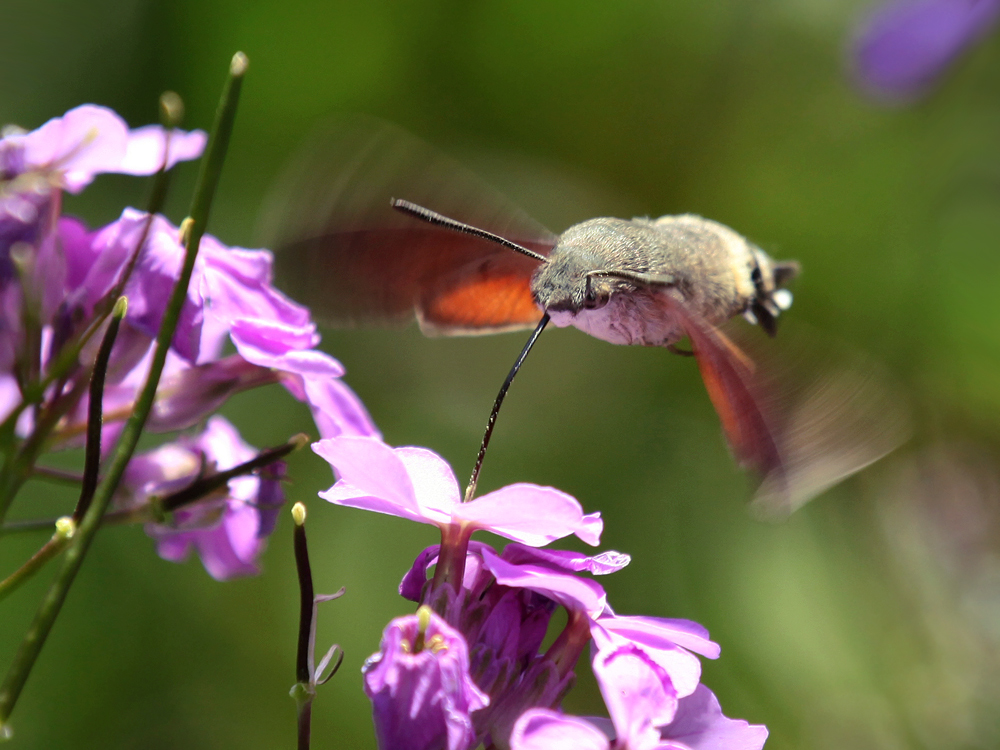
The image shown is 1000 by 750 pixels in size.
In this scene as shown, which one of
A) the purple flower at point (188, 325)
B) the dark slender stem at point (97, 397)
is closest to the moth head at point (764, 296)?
the purple flower at point (188, 325)

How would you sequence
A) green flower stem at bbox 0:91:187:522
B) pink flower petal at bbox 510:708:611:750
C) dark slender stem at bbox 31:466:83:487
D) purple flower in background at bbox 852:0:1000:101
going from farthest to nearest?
purple flower in background at bbox 852:0:1000:101, dark slender stem at bbox 31:466:83:487, green flower stem at bbox 0:91:187:522, pink flower petal at bbox 510:708:611:750

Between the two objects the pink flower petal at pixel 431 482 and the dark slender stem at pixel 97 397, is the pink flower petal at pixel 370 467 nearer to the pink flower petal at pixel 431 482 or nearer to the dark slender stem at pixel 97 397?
the pink flower petal at pixel 431 482

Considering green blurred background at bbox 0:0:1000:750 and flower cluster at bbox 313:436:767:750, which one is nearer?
flower cluster at bbox 313:436:767:750

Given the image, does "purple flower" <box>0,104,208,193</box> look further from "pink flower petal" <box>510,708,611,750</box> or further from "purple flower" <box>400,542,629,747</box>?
"pink flower petal" <box>510,708,611,750</box>

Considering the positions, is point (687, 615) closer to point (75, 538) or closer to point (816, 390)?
point (816, 390)

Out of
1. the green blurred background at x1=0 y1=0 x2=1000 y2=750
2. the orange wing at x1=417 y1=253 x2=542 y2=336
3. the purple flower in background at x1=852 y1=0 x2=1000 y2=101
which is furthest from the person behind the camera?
the purple flower in background at x1=852 y1=0 x2=1000 y2=101

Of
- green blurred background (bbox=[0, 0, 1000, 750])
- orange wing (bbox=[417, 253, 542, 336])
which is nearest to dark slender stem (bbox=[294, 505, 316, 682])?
orange wing (bbox=[417, 253, 542, 336])

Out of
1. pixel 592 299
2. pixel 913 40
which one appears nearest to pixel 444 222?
pixel 592 299
